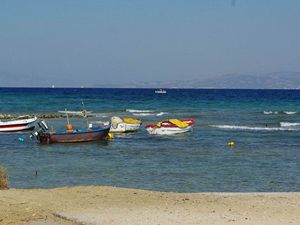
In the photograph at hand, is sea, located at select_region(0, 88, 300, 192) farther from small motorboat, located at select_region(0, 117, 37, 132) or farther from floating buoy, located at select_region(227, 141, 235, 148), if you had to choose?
small motorboat, located at select_region(0, 117, 37, 132)

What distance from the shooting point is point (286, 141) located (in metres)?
40.4

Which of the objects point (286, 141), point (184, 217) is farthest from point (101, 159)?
point (184, 217)

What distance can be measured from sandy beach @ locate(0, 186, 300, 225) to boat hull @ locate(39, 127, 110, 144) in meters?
22.2

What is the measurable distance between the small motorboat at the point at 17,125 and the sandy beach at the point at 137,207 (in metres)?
33.1

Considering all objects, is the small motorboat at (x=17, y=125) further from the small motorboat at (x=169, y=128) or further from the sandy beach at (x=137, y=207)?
the sandy beach at (x=137, y=207)

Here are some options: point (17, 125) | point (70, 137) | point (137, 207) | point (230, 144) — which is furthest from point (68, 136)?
point (137, 207)

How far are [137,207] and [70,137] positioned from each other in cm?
2550

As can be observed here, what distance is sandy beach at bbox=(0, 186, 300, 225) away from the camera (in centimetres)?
1377

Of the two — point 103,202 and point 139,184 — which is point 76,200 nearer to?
point 103,202

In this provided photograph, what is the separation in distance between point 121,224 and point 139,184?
29.4 ft

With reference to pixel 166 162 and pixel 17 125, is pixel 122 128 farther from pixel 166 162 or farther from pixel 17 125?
pixel 166 162

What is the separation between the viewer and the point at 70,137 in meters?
40.4

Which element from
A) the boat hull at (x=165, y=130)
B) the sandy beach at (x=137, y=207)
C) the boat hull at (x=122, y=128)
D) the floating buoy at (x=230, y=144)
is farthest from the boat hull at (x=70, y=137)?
the sandy beach at (x=137, y=207)

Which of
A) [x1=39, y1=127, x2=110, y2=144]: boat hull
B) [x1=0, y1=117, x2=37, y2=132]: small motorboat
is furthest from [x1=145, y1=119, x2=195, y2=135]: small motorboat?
[x1=0, y1=117, x2=37, y2=132]: small motorboat
